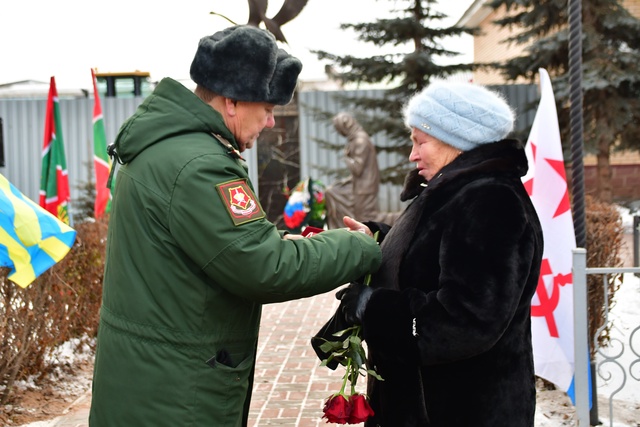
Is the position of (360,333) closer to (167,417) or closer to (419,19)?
(167,417)

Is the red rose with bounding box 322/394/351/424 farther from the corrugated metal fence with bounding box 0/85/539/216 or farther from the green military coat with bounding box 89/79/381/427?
the corrugated metal fence with bounding box 0/85/539/216

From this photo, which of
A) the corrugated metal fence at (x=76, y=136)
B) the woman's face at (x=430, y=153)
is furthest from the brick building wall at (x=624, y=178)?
the woman's face at (x=430, y=153)

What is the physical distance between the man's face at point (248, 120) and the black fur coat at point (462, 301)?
22.4 inches

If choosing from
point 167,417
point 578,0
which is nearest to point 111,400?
point 167,417

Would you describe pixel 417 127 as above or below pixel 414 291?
above

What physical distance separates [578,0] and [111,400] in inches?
151

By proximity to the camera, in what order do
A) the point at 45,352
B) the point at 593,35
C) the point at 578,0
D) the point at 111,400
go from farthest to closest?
the point at 593,35 → the point at 45,352 → the point at 578,0 → the point at 111,400

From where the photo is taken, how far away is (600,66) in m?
13.8

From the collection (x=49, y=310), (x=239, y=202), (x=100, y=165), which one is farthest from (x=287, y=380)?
(x=100, y=165)

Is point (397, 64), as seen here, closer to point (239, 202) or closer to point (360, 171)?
point (360, 171)

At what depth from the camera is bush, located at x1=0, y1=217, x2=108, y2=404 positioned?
16.6 feet

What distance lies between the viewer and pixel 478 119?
7.71ft

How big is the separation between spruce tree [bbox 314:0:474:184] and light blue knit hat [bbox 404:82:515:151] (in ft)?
40.7

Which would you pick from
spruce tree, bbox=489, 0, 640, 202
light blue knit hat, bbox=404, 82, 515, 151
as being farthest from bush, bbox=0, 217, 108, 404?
spruce tree, bbox=489, 0, 640, 202
